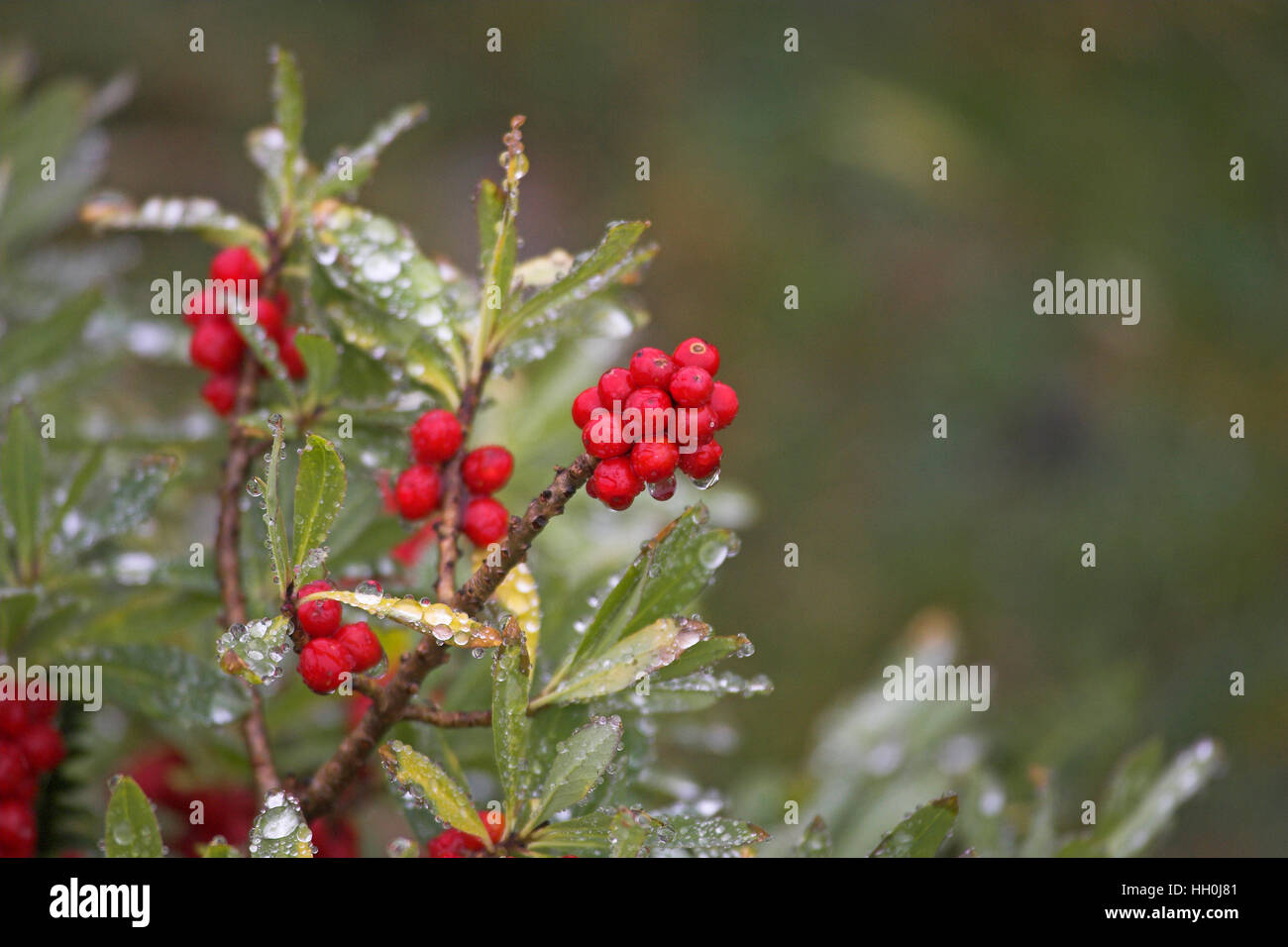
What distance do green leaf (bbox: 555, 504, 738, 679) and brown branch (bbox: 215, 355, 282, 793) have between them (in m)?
0.28

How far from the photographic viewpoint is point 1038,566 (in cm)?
293

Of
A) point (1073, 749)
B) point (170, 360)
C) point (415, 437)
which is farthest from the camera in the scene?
point (1073, 749)

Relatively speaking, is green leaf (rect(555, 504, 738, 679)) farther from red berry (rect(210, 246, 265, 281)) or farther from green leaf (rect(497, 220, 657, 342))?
red berry (rect(210, 246, 265, 281))

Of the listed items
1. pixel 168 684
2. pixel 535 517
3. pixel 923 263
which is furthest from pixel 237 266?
pixel 923 263

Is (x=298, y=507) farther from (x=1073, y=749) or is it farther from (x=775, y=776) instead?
(x=1073, y=749)

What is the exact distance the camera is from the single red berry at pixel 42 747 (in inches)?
37.7

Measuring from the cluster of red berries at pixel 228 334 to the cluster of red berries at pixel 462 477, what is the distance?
0.19 m

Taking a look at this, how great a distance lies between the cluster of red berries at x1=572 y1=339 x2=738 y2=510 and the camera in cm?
68

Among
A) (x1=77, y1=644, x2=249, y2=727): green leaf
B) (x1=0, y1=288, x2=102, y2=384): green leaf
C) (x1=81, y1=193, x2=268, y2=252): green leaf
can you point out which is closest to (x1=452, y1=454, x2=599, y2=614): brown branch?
(x1=77, y1=644, x2=249, y2=727): green leaf

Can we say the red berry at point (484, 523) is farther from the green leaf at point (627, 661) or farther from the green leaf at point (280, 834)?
the green leaf at point (280, 834)

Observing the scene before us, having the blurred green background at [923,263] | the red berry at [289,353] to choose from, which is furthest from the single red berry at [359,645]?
the blurred green background at [923,263]

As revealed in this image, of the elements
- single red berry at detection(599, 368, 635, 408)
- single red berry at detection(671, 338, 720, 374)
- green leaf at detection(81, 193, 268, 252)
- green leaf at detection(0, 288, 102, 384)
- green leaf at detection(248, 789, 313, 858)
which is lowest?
green leaf at detection(248, 789, 313, 858)
